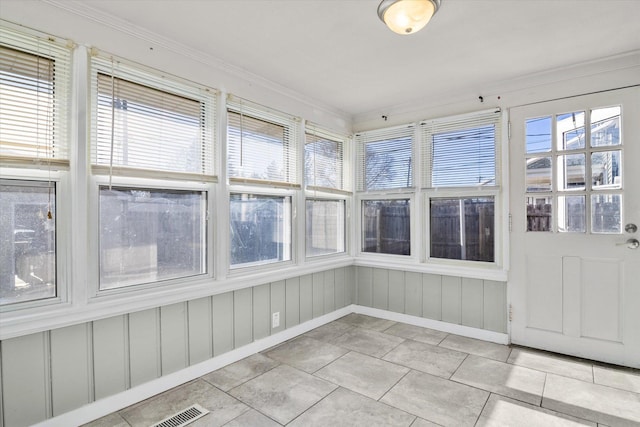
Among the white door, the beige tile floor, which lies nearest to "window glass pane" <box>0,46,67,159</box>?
the beige tile floor

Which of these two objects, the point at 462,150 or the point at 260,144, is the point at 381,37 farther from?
the point at 462,150

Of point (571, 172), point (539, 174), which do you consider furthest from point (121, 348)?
point (571, 172)

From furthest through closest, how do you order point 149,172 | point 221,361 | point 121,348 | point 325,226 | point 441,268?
point 325,226 < point 441,268 < point 221,361 < point 149,172 < point 121,348

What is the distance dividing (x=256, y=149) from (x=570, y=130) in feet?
8.90

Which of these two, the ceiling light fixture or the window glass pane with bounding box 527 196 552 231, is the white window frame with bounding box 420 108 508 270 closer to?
the window glass pane with bounding box 527 196 552 231

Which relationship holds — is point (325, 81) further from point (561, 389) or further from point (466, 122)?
point (561, 389)

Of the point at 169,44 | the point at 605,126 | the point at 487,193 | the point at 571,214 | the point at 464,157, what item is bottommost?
the point at 571,214

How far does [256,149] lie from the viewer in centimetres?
305

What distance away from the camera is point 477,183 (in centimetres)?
336

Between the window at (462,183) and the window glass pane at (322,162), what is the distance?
996 millimetres

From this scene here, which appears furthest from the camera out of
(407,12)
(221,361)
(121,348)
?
(221,361)

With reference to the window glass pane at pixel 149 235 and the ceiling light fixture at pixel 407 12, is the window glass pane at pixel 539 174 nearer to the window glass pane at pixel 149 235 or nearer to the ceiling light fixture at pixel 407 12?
the ceiling light fixture at pixel 407 12

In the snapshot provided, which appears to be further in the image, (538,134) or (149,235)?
(538,134)

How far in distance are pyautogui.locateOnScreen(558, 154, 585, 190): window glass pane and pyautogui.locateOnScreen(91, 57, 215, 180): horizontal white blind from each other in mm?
2931
